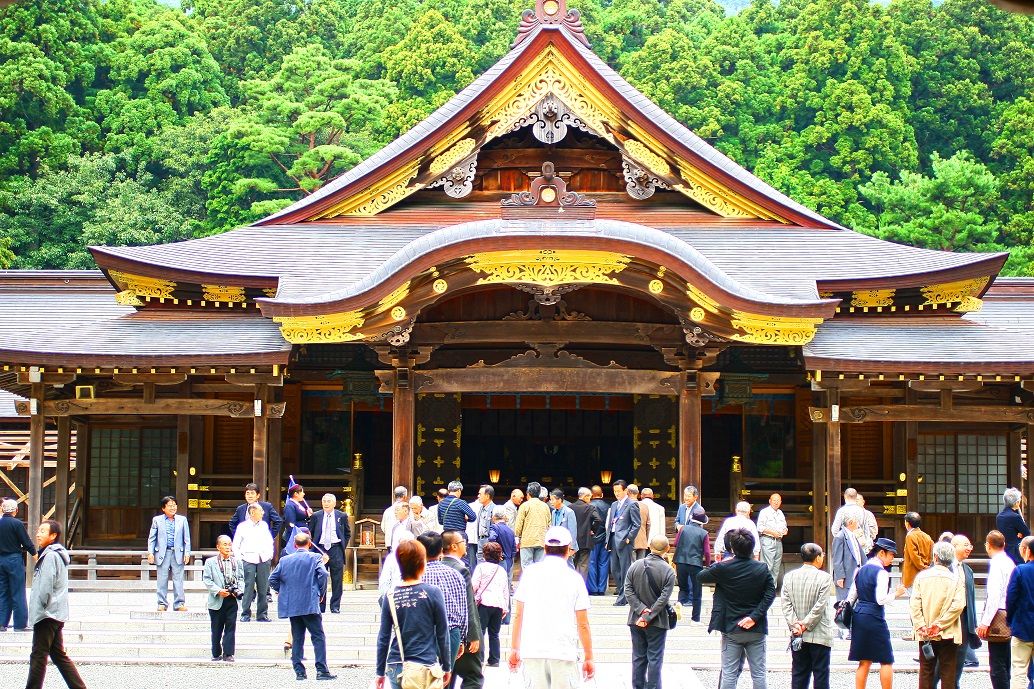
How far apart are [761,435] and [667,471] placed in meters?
1.48

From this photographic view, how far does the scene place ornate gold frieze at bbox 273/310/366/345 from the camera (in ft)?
49.5

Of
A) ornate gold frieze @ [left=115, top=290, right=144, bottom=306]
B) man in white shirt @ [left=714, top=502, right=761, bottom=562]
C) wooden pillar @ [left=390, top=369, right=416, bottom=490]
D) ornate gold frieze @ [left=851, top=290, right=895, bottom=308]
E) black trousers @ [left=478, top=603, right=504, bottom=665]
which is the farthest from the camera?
ornate gold frieze @ [left=115, top=290, right=144, bottom=306]

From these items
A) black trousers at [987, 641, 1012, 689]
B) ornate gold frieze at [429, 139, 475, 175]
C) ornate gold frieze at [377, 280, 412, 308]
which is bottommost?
black trousers at [987, 641, 1012, 689]

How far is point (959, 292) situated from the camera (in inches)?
677

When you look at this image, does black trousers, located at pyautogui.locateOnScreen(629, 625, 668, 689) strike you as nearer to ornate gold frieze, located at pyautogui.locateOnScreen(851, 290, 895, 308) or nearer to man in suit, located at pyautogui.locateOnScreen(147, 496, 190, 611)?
man in suit, located at pyautogui.locateOnScreen(147, 496, 190, 611)

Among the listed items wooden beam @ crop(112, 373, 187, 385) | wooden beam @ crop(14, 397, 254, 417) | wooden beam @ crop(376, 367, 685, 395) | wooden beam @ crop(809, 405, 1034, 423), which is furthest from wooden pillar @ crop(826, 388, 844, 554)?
wooden beam @ crop(112, 373, 187, 385)

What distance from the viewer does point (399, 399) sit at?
1599cm

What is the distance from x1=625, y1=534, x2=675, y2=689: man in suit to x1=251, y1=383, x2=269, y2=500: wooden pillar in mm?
7339

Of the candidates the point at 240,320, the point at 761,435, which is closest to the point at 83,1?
the point at 240,320

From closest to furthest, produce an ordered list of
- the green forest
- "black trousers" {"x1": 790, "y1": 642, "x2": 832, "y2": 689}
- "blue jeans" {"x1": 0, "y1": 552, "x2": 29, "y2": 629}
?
"black trousers" {"x1": 790, "y1": 642, "x2": 832, "y2": 689} < "blue jeans" {"x1": 0, "y1": 552, "x2": 29, "y2": 629} < the green forest

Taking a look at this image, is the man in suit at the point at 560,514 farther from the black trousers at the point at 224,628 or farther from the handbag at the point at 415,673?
the handbag at the point at 415,673

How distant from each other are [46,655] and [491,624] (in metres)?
3.48

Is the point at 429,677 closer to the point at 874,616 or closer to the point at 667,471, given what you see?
the point at 874,616

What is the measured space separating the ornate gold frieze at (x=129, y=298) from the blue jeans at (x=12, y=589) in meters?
5.66
